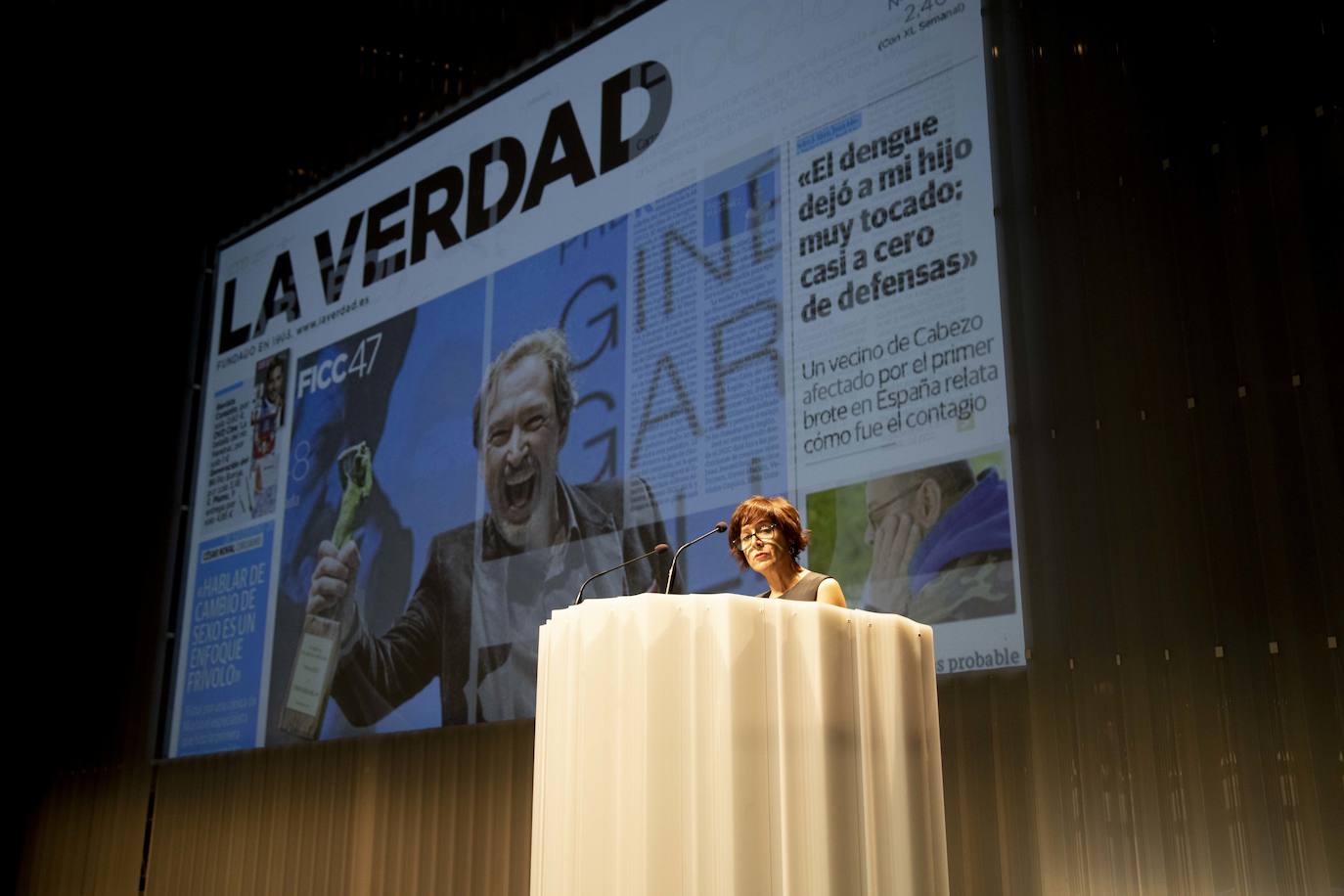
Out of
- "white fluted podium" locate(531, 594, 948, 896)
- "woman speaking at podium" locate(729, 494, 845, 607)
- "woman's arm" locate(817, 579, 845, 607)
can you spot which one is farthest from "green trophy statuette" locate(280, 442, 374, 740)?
"white fluted podium" locate(531, 594, 948, 896)

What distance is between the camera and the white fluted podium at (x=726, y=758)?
1.88 metres

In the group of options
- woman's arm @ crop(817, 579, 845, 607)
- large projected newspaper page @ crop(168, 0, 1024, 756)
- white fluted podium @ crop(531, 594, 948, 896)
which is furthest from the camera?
large projected newspaper page @ crop(168, 0, 1024, 756)

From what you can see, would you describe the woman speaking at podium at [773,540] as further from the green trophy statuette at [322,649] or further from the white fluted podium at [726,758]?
the green trophy statuette at [322,649]

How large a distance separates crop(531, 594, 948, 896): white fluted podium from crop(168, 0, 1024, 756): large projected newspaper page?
1.90m

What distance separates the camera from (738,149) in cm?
488

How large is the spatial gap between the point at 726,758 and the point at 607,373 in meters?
3.32

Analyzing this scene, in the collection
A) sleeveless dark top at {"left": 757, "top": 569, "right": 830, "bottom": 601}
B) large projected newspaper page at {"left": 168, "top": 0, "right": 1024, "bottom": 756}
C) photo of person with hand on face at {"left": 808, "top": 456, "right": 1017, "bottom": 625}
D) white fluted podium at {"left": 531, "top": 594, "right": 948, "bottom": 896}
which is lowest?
white fluted podium at {"left": 531, "top": 594, "right": 948, "bottom": 896}

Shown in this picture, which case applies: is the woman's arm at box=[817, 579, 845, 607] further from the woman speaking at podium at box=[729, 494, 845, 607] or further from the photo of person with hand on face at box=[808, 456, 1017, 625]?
the photo of person with hand on face at box=[808, 456, 1017, 625]

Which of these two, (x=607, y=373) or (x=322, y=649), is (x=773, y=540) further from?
(x=322, y=649)

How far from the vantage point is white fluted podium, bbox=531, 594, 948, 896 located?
1.88 metres

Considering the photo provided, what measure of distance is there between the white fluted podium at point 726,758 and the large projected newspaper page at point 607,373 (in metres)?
1.90

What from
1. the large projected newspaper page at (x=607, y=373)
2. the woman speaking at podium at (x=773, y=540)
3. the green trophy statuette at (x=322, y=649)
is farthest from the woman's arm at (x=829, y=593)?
the green trophy statuette at (x=322, y=649)

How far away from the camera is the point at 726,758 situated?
1877mm

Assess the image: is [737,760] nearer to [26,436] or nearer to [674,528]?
[674,528]
